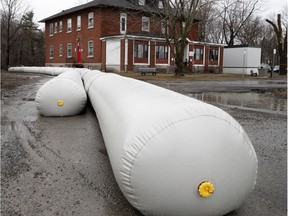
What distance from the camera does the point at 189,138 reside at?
2309mm

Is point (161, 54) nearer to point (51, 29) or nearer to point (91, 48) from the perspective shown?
point (91, 48)

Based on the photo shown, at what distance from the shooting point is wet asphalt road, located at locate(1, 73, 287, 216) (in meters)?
2.79

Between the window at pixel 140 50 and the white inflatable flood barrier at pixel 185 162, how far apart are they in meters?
29.8

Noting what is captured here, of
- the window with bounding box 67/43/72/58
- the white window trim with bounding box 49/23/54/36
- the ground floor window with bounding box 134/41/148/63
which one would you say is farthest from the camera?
the white window trim with bounding box 49/23/54/36

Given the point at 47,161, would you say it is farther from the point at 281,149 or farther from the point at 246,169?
the point at 281,149

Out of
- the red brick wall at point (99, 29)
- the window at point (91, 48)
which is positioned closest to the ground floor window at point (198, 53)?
the red brick wall at point (99, 29)

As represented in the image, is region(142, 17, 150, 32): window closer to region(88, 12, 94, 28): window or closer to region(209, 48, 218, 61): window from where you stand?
region(88, 12, 94, 28): window

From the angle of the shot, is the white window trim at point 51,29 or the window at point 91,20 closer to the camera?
the window at point 91,20

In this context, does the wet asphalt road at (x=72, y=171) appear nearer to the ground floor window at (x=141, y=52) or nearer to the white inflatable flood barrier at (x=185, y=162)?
the white inflatable flood barrier at (x=185, y=162)

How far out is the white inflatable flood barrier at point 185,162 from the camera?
228 cm

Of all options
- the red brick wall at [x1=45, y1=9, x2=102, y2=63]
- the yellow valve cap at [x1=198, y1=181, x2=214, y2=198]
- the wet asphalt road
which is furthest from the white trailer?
the yellow valve cap at [x1=198, y1=181, x2=214, y2=198]

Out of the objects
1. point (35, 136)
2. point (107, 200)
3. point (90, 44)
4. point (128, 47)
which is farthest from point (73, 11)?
point (107, 200)

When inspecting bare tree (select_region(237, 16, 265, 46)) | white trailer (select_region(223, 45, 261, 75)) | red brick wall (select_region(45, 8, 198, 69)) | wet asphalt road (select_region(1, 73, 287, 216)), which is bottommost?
wet asphalt road (select_region(1, 73, 287, 216))

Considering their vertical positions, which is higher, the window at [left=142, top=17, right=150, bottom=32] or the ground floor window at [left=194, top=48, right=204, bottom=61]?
the window at [left=142, top=17, right=150, bottom=32]
